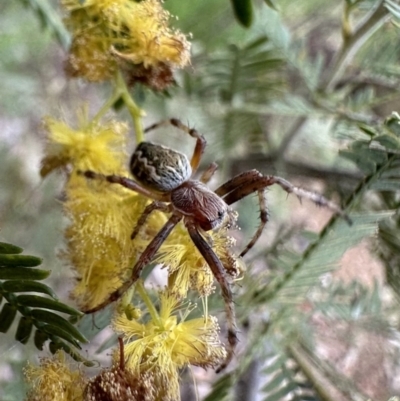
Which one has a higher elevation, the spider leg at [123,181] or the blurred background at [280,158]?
the blurred background at [280,158]

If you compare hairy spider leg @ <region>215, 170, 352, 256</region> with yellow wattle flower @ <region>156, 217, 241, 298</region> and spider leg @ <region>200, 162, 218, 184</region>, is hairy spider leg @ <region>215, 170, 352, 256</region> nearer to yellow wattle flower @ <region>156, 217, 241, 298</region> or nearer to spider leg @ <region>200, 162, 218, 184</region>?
spider leg @ <region>200, 162, 218, 184</region>

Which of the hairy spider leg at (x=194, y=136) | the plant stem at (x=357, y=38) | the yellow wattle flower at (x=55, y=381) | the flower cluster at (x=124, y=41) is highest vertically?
the plant stem at (x=357, y=38)

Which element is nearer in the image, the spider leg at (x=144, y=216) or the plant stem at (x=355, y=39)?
the spider leg at (x=144, y=216)

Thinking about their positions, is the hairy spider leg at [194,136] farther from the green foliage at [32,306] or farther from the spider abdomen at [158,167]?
the green foliage at [32,306]

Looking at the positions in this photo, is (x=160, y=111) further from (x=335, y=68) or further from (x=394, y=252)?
(x=394, y=252)

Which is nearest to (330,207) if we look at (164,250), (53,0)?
(164,250)

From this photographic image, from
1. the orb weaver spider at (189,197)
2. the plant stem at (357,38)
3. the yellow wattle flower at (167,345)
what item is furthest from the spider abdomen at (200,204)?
the plant stem at (357,38)

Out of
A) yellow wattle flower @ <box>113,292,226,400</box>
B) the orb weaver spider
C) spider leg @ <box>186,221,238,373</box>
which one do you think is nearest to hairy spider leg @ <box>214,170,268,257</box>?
the orb weaver spider
